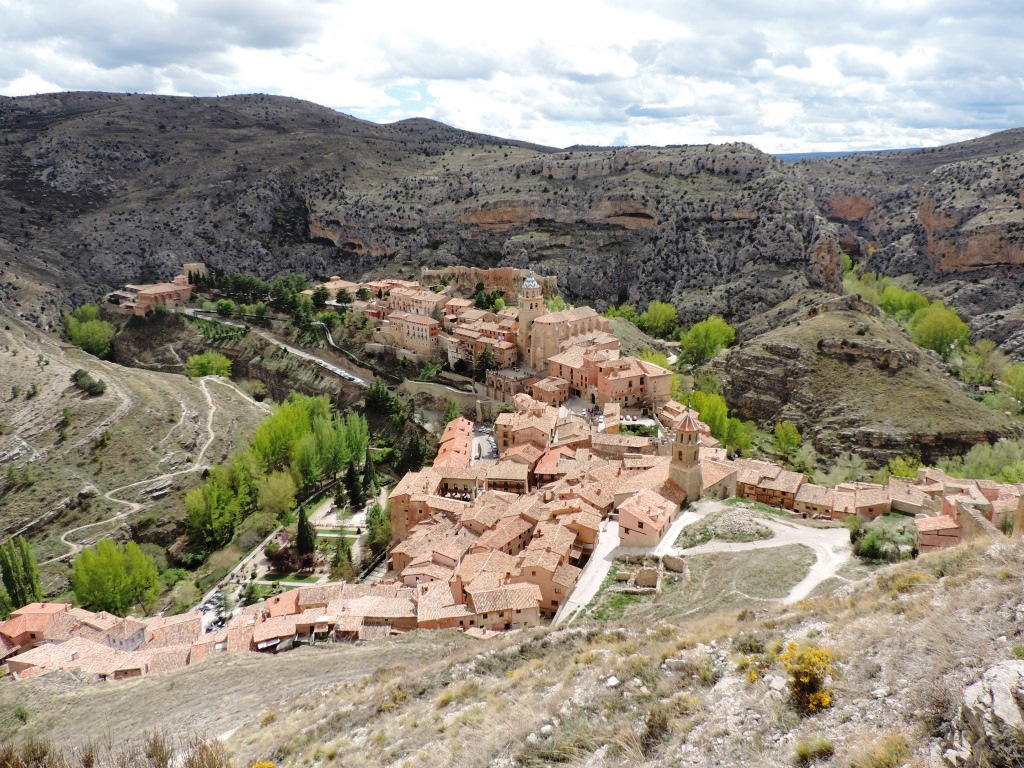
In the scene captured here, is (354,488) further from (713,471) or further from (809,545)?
(809,545)

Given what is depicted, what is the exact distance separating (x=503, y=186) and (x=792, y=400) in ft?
169

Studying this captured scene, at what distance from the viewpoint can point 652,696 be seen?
35.0ft

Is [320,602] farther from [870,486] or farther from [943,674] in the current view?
[870,486]

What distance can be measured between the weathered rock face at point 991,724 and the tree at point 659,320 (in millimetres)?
68997

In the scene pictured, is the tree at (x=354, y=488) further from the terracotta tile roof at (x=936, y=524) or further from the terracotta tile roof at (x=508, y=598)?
the terracotta tile roof at (x=936, y=524)

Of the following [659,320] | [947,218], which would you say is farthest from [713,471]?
[947,218]

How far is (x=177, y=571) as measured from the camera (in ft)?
118

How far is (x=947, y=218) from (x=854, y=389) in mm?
48704

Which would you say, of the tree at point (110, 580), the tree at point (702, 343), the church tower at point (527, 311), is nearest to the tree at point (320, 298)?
the church tower at point (527, 311)

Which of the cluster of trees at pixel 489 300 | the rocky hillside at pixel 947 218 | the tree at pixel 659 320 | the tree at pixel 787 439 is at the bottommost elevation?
the tree at pixel 787 439

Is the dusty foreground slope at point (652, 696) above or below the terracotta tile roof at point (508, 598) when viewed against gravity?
above

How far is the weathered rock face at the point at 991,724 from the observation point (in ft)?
20.8

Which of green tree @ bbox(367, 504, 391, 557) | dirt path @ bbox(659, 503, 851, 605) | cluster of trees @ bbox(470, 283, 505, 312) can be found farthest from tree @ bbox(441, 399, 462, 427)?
dirt path @ bbox(659, 503, 851, 605)

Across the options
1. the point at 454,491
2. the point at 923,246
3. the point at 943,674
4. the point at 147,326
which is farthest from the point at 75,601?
the point at 923,246
